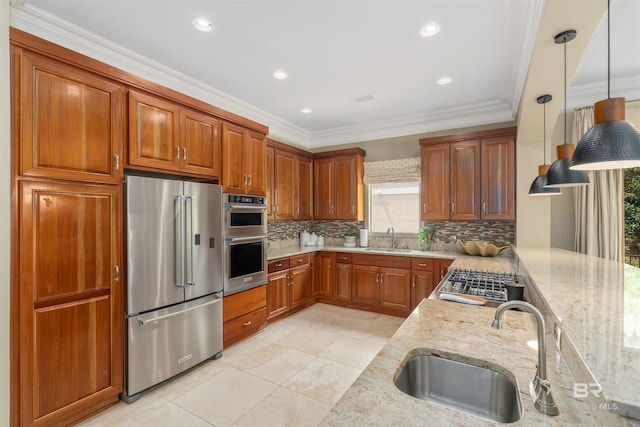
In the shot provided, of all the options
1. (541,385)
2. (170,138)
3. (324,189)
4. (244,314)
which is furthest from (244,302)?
(541,385)

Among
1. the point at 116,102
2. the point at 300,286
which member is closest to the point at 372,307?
the point at 300,286

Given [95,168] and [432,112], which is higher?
[432,112]

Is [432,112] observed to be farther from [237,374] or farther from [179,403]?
[179,403]

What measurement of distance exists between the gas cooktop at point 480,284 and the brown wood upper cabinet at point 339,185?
7.66 ft

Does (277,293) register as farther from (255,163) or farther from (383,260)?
(255,163)

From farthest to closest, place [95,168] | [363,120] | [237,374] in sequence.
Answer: [363,120] → [237,374] → [95,168]

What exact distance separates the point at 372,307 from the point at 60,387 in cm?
346

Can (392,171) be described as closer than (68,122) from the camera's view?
No

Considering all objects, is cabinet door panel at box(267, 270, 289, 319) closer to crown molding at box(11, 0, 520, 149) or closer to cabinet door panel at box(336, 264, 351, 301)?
cabinet door panel at box(336, 264, 351, 301)

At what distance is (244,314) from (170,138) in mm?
1976

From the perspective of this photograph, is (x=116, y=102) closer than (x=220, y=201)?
Yes

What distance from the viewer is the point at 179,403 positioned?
89.4 inches

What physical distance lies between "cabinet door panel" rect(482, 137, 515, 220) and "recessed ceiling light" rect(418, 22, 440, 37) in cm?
201

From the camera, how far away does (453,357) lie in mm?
1168
